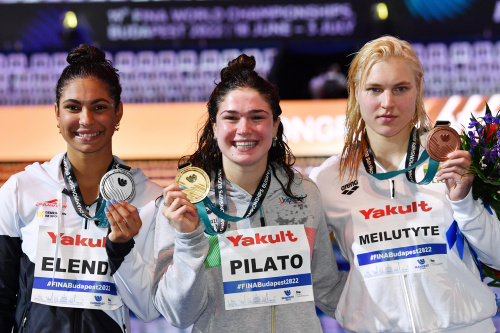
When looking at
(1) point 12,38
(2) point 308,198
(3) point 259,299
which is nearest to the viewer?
(3) point 259,299

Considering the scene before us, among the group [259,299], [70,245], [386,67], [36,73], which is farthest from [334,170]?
[36,73]

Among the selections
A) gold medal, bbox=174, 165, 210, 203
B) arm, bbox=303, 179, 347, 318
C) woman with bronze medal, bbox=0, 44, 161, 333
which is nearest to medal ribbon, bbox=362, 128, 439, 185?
arm, bbox=303, 179, 347, 318

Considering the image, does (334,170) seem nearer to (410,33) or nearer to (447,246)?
(447,246)

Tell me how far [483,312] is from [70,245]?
67.7 inches

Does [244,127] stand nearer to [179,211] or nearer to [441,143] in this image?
[179,211]

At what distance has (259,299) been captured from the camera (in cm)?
249

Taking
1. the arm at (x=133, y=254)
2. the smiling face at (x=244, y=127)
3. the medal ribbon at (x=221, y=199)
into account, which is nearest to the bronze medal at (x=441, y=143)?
the smiling face at (x=244, y=127)

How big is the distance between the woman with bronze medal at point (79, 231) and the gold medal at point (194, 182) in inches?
8.8

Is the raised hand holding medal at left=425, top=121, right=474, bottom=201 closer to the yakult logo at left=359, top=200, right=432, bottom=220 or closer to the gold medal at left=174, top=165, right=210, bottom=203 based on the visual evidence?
the yakult logo at left=359, top=200, right=432, bottom=220

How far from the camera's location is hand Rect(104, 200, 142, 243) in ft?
7.93

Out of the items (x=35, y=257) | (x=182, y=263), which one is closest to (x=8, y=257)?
(x=35, y=257)

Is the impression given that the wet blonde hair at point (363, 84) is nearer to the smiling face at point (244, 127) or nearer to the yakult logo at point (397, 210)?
the yakult logo at point (397, 210)

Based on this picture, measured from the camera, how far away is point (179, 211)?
2281 mm

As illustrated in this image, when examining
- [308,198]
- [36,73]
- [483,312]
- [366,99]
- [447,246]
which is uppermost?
[36,73]
